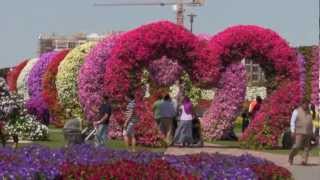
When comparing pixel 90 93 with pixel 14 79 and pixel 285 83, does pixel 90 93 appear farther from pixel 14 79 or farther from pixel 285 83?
pixel 14 79

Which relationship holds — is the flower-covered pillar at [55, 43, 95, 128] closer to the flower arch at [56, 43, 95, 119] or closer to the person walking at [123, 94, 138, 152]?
the flower arch at [56, 43, 95, 119]

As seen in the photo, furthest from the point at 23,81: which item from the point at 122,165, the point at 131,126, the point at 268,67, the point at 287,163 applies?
the point at 122,165

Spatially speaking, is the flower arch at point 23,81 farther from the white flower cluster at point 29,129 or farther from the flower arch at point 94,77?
the white flower cluster at point 29,129

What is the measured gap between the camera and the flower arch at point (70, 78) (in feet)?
113

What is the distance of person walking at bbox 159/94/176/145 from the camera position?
965 inches

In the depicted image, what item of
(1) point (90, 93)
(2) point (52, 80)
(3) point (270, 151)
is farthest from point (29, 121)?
(2) point (52, 80)

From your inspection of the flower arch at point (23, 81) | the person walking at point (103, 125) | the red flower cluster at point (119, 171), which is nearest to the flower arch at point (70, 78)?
the flower arch at point (23, 81)

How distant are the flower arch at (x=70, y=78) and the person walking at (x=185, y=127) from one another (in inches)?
425

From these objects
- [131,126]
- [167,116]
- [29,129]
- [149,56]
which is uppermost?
[149,56]

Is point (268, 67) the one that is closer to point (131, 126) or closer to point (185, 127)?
point (185, 127)

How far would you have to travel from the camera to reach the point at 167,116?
24.6 meters

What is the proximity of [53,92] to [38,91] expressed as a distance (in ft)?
9.70

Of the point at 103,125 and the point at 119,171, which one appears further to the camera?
the point at 103,125

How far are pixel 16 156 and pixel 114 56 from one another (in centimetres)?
1228
